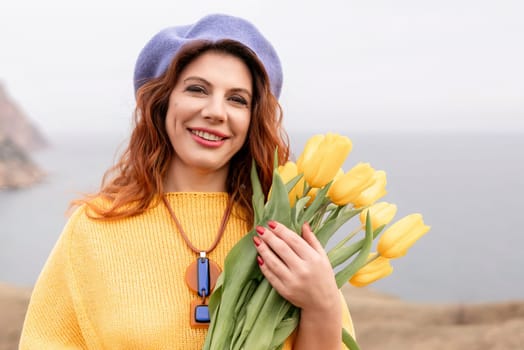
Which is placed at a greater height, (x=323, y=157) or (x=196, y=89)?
(x=196, y=89)

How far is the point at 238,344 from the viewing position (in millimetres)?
1270

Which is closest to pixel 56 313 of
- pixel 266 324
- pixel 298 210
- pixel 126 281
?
pixel 126 281

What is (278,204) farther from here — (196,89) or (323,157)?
(196,89)

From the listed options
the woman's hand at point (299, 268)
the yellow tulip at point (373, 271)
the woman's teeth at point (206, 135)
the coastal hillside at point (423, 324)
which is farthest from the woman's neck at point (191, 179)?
the coastal hillside at point (423, 324)

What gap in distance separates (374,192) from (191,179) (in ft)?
1.68

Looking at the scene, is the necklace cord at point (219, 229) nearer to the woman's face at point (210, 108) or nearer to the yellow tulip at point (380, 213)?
the woman's face at point (210, 108)

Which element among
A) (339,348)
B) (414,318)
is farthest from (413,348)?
(339,348)

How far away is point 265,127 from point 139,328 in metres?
0.58

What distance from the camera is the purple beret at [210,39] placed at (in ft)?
4.94

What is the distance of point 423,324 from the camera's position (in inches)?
230

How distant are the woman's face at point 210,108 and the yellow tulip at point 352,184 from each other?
319mm

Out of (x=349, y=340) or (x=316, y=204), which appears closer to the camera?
(x=316, y=204)

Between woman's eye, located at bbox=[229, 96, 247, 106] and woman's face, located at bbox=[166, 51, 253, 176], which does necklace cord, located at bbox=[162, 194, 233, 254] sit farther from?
woman's eye, located at bbox=[229, 96, 247, 106]

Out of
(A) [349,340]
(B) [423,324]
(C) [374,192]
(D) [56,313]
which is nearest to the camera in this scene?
(C) [374,192]
